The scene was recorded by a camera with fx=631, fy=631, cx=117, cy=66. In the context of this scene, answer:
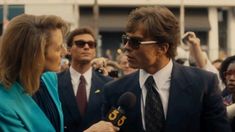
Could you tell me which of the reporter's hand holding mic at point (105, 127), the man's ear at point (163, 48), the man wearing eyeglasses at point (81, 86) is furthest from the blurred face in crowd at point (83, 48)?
the reporter's hand holding mic at point (105, 127)

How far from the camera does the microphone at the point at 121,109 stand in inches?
147

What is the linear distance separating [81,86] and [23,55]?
2.81m

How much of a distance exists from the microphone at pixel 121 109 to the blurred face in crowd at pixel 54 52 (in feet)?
1.53

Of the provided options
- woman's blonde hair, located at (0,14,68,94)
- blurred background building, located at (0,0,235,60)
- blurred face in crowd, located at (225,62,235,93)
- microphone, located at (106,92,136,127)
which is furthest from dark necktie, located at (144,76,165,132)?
blurred background building, located at (0,0,235,60)

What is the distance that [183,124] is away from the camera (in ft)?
13.5

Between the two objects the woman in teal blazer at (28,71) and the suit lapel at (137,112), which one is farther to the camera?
the suit lapel at (137,112)

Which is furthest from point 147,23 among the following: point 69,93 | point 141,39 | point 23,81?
point 69,93

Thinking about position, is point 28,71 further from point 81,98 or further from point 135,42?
point 81,98

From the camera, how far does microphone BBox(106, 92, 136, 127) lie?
12.3ft

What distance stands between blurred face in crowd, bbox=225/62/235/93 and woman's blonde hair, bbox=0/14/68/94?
2183 mm

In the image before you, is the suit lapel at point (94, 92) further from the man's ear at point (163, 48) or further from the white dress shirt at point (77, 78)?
the man's ear at point (163, 48)

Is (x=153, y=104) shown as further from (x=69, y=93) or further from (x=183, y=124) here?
(x=69, y=93)

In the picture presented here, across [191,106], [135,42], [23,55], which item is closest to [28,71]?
[23,55]

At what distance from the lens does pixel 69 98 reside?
256 inches
